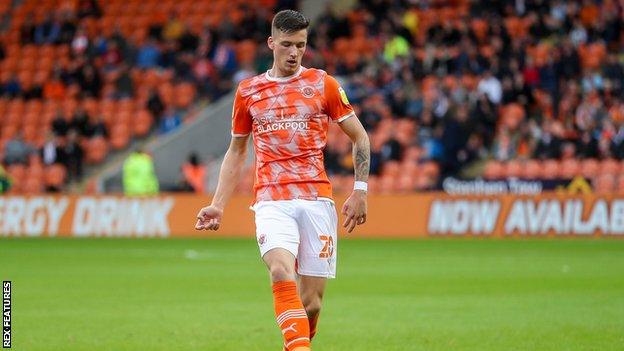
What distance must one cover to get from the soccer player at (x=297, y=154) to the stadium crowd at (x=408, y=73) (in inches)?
788

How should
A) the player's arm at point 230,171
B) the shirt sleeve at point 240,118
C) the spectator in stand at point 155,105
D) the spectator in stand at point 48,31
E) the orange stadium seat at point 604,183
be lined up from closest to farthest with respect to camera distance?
the shirt sleeve at point 240,118 → the player's arm at point 230,171 → the orange stadium seat at point 604,183 → the spectator in stand at point 155,105 → the spectator in stand at point 48,31

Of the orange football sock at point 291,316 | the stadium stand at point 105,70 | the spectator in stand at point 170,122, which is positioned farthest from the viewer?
the stadium stand at point 105,70

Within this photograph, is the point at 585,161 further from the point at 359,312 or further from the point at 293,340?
the point at 293,340

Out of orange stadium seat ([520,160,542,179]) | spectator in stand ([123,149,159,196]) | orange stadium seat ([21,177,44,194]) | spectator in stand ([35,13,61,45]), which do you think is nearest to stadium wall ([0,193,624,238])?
spectator in stand ([123,149,159,196])

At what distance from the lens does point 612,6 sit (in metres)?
31.7

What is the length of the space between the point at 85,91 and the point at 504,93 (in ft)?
40.5

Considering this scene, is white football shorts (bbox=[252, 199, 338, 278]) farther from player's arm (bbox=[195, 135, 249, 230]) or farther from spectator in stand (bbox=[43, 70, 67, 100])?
spectator in stand (bbox=[43, 70, 67, 100])

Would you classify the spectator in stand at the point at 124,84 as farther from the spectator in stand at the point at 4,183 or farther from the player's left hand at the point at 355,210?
the player's left hand at the point at 355,210

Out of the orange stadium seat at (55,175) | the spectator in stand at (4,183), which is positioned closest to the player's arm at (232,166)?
the spectator in stand at (4,183)

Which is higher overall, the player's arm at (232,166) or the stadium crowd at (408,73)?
the stadium crowd at (408,73)

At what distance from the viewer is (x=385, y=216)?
2800 centimetres

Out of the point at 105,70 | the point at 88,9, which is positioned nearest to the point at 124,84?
the point at 105,70

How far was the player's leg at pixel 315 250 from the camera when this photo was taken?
829 centimetres

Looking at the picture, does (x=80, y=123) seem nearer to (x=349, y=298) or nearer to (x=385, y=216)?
(x=385, y=216)
